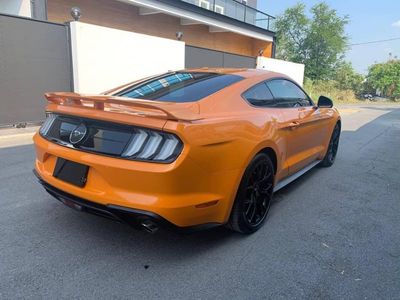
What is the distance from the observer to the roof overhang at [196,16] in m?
13.4

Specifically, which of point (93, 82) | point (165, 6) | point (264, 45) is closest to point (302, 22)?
point (264, 45)

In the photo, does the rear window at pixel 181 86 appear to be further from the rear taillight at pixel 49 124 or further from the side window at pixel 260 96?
the rear taillight at pixel 49 124

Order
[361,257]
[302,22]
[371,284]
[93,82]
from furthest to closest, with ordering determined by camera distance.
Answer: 1. [302,22]
2. [93,82]
3. [361,257]
4. [371,284]

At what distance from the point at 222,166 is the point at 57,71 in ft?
25.7

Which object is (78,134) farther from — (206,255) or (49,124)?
(206,255)

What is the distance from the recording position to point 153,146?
244cm

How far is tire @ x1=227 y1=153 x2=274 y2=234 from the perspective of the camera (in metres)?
3.00

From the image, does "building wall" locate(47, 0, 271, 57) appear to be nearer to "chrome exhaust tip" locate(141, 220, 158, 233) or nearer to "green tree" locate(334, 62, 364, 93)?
"chrome exhaust tip" locate(141, 220, 158, 233)

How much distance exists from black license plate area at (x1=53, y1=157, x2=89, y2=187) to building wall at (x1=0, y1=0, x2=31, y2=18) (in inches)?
351

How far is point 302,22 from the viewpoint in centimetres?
4122

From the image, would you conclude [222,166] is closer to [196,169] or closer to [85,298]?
[196,169]

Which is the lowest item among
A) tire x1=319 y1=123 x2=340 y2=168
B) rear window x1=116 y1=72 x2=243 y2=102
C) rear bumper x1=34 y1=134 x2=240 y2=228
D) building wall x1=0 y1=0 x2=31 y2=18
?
tire x1=319 y1=123 x2=340 y2=168

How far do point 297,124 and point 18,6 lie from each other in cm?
927

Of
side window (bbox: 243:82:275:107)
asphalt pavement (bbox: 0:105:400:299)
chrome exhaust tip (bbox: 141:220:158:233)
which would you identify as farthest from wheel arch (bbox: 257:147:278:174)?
chrome exhaust tip (bbox: 141:220:158:233)
